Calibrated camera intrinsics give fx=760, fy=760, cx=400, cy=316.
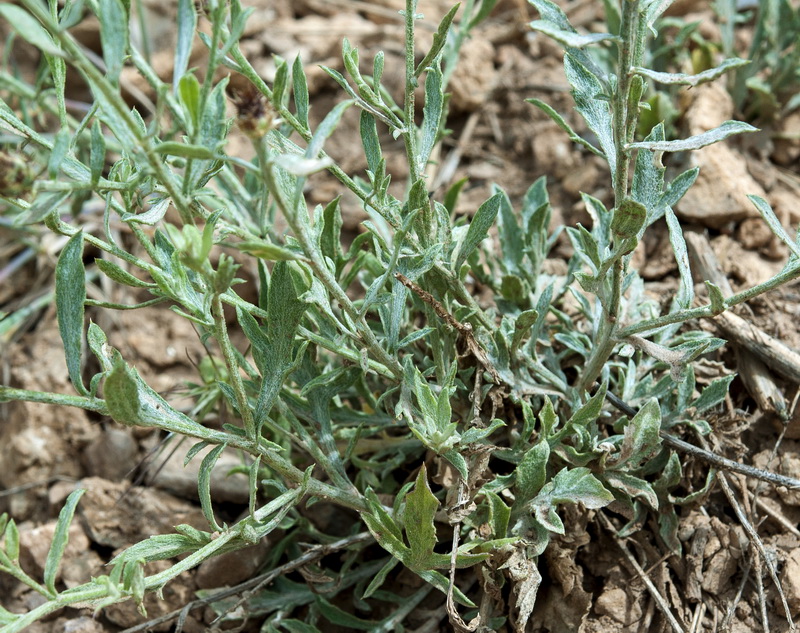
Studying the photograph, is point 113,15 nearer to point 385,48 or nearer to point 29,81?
point 385,48

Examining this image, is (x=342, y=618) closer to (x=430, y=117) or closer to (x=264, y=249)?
(x=264, y=249)

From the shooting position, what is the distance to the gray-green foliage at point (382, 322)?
1.35m

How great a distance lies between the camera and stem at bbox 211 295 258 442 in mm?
1445

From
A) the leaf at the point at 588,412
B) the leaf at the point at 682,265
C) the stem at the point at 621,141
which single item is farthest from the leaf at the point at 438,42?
the leaf at the point at 588,412

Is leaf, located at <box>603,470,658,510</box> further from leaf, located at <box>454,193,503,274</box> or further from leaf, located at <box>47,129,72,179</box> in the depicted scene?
leaf, located at <box>47,129,72,179</box>

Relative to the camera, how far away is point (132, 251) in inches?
130

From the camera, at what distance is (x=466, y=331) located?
1.88 meters

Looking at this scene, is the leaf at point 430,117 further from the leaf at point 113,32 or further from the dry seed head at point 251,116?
the leaf at point 113,32

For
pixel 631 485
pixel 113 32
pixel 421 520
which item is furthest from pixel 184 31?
pixel 631 485

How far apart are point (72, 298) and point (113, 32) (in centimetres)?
55

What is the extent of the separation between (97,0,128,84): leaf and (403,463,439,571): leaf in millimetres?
963

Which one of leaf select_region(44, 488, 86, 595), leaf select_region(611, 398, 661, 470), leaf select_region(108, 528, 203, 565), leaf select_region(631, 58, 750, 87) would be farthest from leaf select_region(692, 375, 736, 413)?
leaf select_region(44, 488, 86, 595)

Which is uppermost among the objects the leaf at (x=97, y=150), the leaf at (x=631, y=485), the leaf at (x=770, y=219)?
the leaf at (x=97, y=150)

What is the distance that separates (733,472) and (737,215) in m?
1.04
